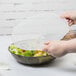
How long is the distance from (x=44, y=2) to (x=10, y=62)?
57 cm

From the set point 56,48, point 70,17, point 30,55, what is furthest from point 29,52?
point 70,17

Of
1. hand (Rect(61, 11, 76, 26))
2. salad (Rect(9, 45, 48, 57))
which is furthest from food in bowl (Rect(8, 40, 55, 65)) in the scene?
hand (Rect(61, 11, 76, 26))

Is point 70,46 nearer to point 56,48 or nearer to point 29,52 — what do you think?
point 56,48

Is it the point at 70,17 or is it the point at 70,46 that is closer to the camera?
the point at 70,46

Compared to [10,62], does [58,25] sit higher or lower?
higher

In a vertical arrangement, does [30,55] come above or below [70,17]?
below

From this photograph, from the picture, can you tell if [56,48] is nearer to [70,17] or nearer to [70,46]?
[70,46]

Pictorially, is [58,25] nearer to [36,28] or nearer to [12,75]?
[36,28]

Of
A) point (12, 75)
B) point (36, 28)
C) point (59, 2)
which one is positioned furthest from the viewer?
point (59, 2)

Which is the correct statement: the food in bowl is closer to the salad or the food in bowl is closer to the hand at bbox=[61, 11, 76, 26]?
the salad

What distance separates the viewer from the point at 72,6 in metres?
1.44

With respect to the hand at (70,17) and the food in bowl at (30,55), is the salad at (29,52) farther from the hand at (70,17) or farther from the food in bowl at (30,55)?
the hand at (70,17)

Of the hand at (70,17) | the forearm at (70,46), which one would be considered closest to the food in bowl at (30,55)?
the forearm at (70,46)

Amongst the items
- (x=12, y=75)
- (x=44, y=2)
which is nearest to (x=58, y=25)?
(x=12, y=75)
